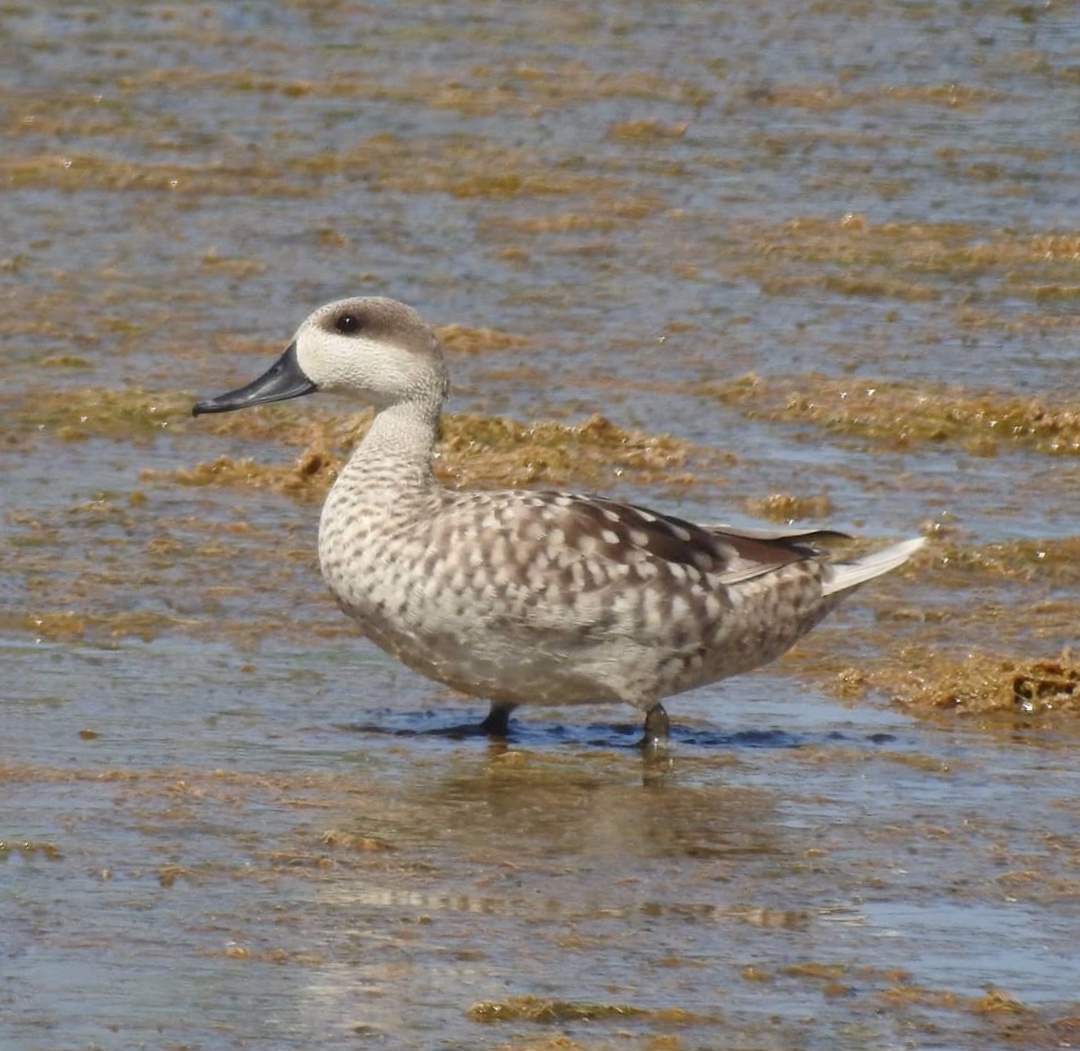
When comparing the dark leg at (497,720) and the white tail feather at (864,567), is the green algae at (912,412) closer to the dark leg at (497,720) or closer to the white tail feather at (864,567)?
the white tail feather at (864,567)

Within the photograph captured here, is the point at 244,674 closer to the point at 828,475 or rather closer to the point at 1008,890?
the point at 1008,890

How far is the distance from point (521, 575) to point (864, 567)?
1.27 metres

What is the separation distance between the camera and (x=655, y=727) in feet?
24.9

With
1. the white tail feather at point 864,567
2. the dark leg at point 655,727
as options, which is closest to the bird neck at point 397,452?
the dark leg at point 655,727

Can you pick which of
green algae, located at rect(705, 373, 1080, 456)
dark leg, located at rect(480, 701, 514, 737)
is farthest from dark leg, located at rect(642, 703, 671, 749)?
green algae, located at rect(705, 373, 1080, 456)

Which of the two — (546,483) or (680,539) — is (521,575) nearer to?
(680,539)

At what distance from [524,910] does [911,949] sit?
79 centimetres

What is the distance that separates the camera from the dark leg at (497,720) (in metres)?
7.61

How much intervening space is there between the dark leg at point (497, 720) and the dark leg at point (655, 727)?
0.36 meters

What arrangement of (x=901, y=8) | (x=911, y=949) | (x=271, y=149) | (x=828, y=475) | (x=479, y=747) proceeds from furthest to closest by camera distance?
1. (x=901, y=8)
2. (x=271, y=149)
3. (x=828, y=475)
4. (x=479, y=747)
5. (x=911, y=949)

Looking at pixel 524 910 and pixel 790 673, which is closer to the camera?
pixel 524 910

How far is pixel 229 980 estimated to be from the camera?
537 centimetres

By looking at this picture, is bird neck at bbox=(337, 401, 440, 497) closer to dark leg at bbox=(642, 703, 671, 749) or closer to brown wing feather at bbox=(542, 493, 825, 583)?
brown wing feather at bbox=(542, 493, 825, 583)

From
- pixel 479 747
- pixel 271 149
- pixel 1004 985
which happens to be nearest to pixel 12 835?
pixel 479 747
